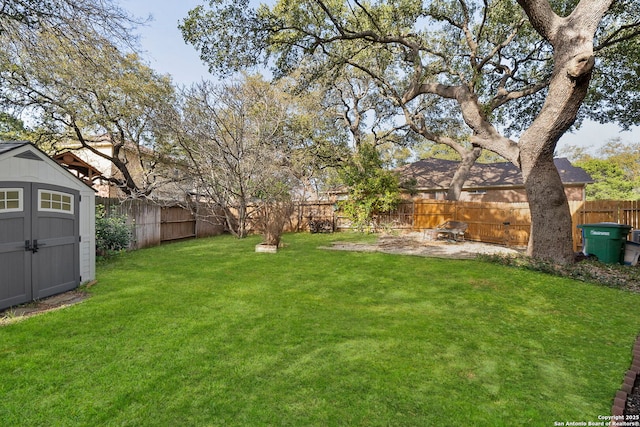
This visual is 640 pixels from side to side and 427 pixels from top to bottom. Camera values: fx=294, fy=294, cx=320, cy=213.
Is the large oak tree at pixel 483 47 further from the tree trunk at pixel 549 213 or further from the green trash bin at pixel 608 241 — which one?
the green trash bin at pixel 608 241

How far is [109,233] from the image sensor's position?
313 inches

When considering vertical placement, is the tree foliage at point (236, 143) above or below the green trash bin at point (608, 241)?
above

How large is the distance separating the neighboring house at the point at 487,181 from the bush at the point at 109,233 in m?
12.4

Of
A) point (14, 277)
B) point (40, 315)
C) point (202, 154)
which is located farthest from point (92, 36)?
point (202, 154)

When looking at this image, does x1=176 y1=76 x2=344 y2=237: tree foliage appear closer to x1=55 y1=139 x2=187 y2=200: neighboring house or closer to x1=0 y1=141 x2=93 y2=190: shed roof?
x1=55 y1=139 x2=187 y2=200: neighboring house

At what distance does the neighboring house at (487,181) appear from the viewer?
17.0 metres

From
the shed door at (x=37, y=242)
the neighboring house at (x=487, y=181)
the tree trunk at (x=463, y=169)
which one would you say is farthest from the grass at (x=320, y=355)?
the neighboring house at (x=487, y=181)

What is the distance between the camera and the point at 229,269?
→ 673cm

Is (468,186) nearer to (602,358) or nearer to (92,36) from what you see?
(602,358)

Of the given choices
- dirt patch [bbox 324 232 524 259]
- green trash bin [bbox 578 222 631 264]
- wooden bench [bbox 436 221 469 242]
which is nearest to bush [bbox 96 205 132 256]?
dirt patch [bbox 324 232 524 259]

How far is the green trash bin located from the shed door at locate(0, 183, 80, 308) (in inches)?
460

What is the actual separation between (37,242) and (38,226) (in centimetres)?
24

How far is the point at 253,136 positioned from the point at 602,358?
11.7 meters

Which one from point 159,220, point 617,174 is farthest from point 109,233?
point 617,174
